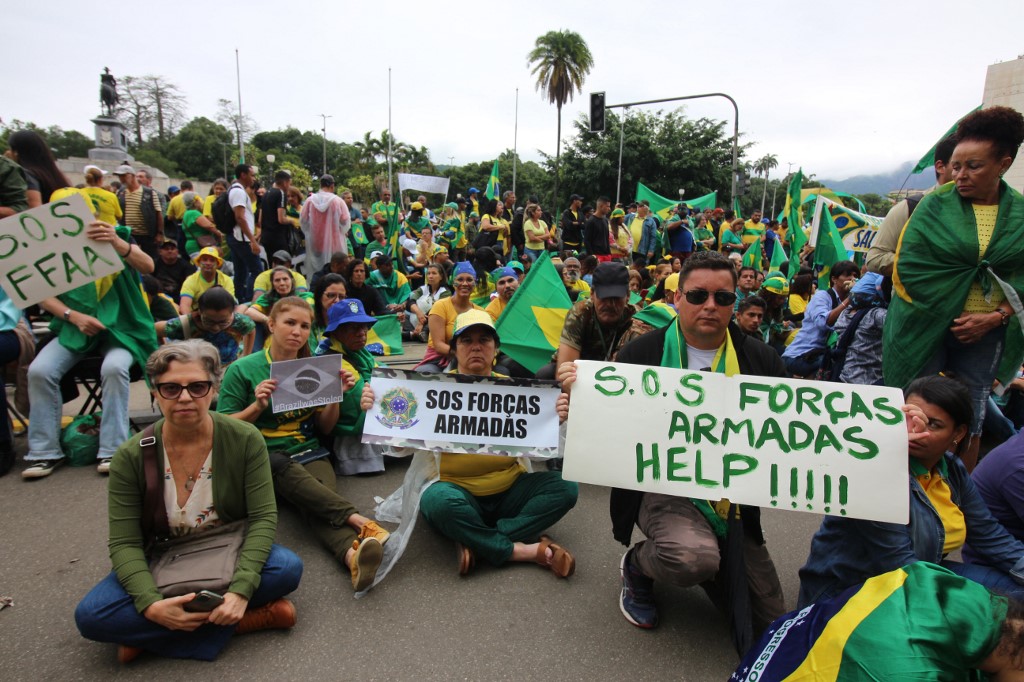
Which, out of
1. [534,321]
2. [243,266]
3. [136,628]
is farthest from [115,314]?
[243,266]

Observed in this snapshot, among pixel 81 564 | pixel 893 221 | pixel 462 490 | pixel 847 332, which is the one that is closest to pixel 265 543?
pixel 462 490

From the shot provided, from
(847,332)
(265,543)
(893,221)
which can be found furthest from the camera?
(847,332)

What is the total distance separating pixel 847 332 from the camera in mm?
4453

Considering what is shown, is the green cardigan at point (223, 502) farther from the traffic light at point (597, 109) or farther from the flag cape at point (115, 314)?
the traffic light at point (597, 109)

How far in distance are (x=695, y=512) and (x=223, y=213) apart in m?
7.61

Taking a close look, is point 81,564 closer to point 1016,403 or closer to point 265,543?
point 265,543

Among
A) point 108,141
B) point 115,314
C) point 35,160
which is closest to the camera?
point 115,314

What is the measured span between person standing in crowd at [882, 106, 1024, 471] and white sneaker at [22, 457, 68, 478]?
207 inches

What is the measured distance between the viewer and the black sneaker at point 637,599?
2.59 meters

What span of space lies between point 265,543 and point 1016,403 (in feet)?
18.6

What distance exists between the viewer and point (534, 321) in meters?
4.96

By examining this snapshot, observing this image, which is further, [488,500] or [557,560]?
[488,500]

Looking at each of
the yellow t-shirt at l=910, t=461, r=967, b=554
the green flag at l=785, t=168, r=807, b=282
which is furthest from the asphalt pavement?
the green flag at l=785, t=168, r=807, b=282

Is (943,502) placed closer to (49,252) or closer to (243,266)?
(49,252)
